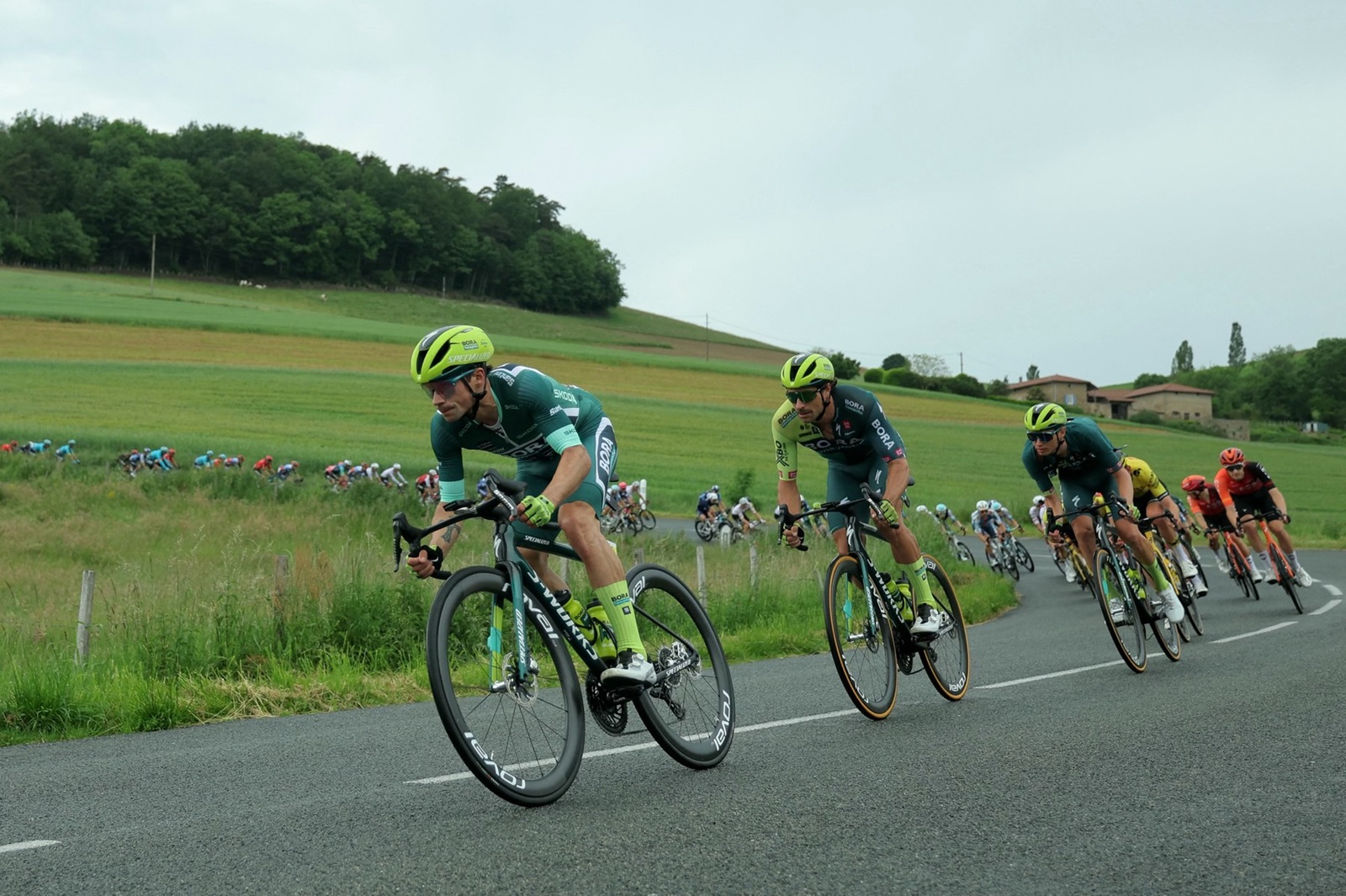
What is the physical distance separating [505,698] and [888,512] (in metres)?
3.10

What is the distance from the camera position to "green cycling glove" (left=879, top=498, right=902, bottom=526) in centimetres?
716

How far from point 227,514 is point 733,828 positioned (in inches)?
885

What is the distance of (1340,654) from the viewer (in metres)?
10.0

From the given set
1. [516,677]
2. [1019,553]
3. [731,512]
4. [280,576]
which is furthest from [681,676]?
[731,512]

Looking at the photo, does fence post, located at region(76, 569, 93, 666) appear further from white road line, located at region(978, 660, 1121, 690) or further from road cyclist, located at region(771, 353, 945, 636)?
white road line, located at region(978, 660, 1121, 690)

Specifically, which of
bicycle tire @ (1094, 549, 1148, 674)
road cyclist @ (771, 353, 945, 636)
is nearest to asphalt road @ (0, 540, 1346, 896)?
road cyclist @ (771, 353, 945, 636)

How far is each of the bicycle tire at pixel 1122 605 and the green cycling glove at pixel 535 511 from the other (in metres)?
5.93

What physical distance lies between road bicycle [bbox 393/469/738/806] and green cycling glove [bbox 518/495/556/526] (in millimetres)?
108

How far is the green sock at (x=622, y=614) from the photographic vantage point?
207 inches

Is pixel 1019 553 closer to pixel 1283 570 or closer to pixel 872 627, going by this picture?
pixel 1283 570

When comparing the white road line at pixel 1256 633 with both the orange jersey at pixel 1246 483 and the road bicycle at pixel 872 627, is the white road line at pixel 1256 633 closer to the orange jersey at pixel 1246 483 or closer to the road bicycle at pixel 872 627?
the orange jersey at pixel 1246 483

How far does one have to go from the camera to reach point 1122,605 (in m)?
9.54

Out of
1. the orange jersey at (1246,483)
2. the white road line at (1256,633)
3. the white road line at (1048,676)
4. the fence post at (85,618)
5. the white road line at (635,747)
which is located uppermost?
the orange jersey at (1246,483)

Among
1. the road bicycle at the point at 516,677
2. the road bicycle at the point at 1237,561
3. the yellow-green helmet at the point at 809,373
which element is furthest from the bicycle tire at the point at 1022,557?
the road bicycle at the point at 516,677
